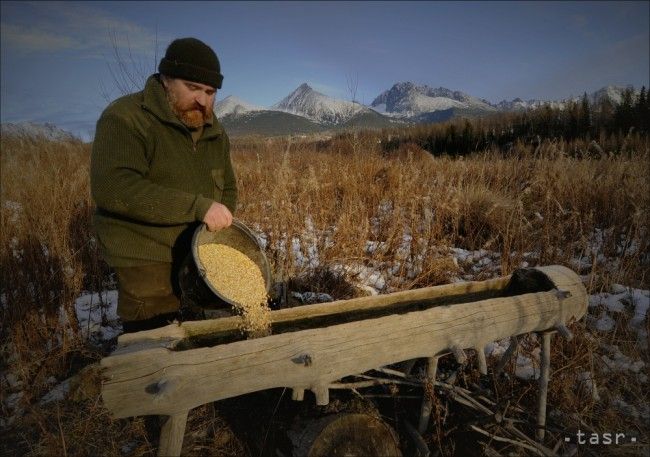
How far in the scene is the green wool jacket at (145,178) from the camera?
180 cm

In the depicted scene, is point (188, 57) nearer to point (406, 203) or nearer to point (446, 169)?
point (406, 203)

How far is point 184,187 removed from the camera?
7.08ft

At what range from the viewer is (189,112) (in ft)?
6.82

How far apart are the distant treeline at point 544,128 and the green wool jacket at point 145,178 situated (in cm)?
737

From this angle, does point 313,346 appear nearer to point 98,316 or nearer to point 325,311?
point 325,311

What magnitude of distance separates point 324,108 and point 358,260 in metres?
4.74

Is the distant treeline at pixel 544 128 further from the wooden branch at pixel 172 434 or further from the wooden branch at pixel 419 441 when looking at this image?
the wooden branch at pixel 172 434

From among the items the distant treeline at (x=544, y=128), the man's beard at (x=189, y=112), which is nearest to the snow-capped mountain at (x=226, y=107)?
the man's beard at (x=189, y=112)

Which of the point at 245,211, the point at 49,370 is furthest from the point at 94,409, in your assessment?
the point at 245,211

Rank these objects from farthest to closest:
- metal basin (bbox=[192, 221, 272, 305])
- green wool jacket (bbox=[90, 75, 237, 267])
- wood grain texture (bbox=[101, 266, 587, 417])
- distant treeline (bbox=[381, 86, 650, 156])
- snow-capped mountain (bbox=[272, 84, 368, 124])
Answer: distant treeline (bbox=[381, 86, 650, 156])
snow-capped mountain (bbox=[272, 84, 368, 124])
metal basin (bbox=[192, 221, 272, 305])
green wool jacket (bbox=[90, 75, 237, 267])
wood grain texture (bbox=[101, 266, 587, 417])

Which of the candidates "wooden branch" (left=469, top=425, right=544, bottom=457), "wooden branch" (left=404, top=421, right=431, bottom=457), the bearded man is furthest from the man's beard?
"wooden branch" (left=469, top=425, right=544, bottom=457)

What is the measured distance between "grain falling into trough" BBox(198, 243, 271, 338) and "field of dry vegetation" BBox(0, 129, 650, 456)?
0.71 m

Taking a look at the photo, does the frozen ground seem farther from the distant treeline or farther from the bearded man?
the distant treeline

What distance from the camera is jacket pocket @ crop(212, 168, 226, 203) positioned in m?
2.42
